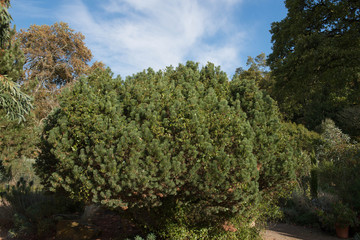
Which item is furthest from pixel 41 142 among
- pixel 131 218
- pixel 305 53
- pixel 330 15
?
pixel 330 15

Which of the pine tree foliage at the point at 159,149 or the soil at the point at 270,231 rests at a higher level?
the pine tree foliage at the point at 159,149

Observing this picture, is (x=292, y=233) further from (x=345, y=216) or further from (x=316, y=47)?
(x=316, y=47)

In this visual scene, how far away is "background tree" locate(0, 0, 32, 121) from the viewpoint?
6.84 meters

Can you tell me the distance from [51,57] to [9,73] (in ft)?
51.9

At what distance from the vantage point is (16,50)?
8.48 meters

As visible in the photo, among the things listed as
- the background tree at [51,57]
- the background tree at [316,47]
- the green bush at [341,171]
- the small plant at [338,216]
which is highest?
the background tree at [51,57]

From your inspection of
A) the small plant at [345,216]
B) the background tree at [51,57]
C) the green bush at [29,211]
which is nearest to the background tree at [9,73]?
the green bush at [29,211]

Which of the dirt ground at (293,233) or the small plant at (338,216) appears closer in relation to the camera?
the dirt ground at (293,233)

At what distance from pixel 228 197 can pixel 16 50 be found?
8.20 m

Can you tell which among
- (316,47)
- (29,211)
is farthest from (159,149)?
(316,47)

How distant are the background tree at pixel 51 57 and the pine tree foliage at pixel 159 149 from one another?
18.4 meters

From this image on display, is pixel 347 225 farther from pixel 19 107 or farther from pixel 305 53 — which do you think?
pixel 19 107

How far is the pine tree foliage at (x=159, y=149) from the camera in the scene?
351 cm

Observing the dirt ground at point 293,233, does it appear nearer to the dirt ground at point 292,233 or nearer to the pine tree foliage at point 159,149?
the dirt ground at point 292,233
